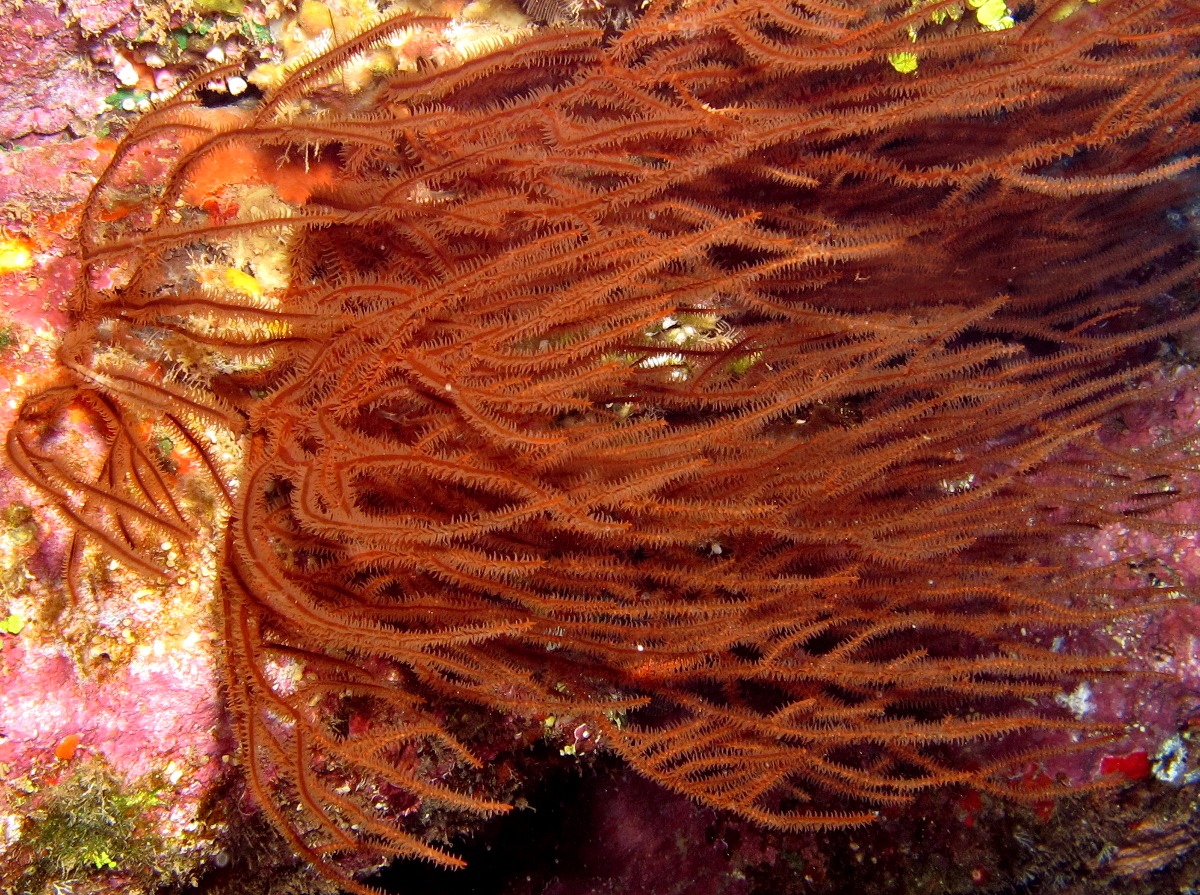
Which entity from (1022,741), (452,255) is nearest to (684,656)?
(452,255)

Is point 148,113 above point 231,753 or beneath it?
above

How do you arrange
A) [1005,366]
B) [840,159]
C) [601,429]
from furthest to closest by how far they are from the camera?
1. [1005,366]
2. [840,159]
3. [601,429]

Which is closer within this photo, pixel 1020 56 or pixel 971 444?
pixel 1020 56

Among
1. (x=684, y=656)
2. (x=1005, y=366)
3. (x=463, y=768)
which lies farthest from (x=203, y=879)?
(x=1005, y=366)

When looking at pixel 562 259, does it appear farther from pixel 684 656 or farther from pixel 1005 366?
pixel 1005 366

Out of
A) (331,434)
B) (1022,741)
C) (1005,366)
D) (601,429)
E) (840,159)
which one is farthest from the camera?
(1022,741)

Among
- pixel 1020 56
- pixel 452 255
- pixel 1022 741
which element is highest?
pixel 1020 56

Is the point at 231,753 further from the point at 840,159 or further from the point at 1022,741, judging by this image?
the point at 1022,741
